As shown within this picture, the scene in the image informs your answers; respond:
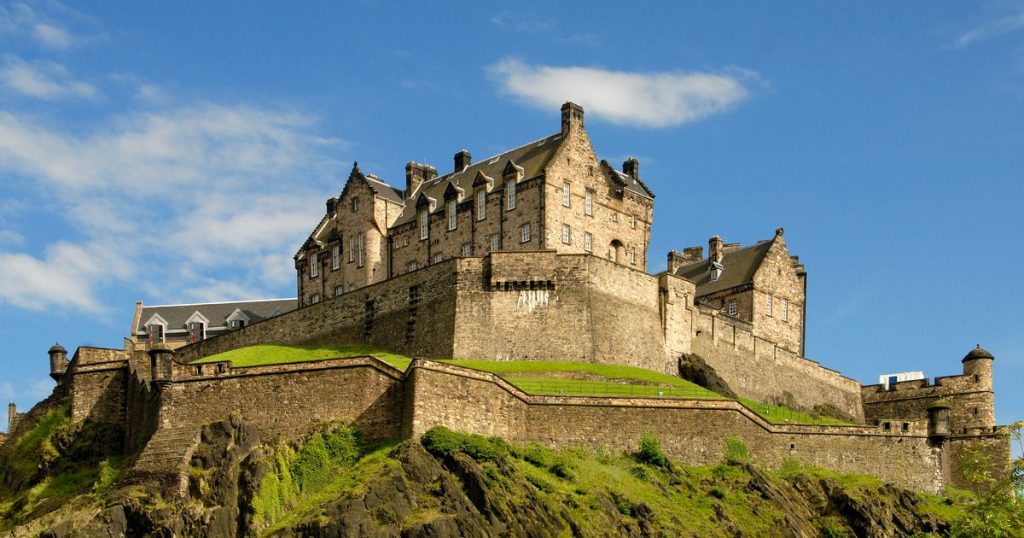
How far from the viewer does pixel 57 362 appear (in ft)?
281

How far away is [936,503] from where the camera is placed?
269 ft

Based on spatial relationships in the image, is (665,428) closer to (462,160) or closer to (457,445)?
(457,445)

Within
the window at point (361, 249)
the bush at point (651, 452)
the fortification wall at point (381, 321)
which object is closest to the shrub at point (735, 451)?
the bush at point (651, 452)

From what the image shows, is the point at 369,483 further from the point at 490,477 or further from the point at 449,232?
the point at 449,232

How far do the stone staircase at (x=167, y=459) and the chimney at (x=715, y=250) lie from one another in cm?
4431

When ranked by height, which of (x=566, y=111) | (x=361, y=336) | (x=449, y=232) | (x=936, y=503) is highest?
(x=566, y=111)

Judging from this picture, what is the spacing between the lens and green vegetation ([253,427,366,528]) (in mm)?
67750

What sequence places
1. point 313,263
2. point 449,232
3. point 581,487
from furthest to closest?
point 313,263
point 449,232
point 581,487

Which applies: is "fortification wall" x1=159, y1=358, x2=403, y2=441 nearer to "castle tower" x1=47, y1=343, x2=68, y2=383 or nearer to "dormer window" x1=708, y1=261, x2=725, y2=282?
"castle tower" x1=47, y1=343, x2=68, y2=383

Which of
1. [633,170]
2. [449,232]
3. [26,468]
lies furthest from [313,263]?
[26,468]

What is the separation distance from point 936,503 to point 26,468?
43.6 metres

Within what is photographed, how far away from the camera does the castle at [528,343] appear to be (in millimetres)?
72938

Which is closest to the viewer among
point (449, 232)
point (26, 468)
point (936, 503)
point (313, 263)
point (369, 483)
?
point (369, 483)

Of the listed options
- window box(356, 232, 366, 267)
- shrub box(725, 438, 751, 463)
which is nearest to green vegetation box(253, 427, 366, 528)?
shrub box(725, 438, 751, 463)
